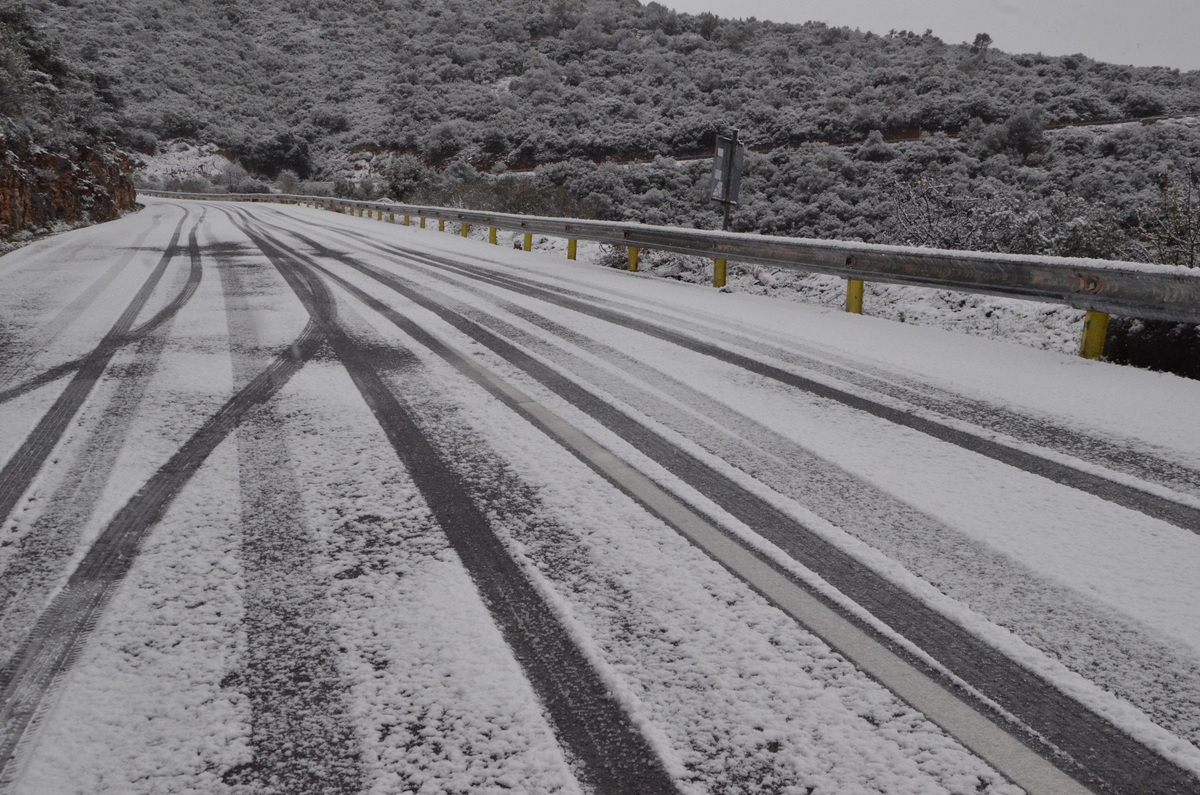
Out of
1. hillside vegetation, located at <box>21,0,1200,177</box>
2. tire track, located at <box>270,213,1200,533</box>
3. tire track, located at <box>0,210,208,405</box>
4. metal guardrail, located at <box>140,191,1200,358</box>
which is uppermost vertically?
hillside vegetation, located at <box>21,0,1200,177</box>

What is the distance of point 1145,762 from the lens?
1.65m

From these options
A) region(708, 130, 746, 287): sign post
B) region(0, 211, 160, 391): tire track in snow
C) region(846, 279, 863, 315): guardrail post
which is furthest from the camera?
region(708, 130, 746, 287): sign post

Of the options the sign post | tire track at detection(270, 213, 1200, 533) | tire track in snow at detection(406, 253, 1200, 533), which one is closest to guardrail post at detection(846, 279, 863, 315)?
tire track at detection(270, 213, 1200, 533)

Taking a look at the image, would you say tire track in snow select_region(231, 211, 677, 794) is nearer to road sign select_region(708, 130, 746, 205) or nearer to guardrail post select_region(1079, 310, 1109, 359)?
guardrail post select_region(1079, 310, 1109, 359)

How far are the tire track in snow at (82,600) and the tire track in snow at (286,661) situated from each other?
329 millimetres

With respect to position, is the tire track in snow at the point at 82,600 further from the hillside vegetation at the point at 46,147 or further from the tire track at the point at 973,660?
the hillside vegetation at the point at 46,147

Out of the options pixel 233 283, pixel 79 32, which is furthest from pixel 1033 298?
pixel 79 32

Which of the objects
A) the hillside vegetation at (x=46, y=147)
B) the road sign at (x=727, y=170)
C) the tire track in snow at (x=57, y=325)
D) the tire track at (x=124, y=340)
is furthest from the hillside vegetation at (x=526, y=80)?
the tire track at (x=124, y=340)

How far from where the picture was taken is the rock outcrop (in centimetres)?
1491

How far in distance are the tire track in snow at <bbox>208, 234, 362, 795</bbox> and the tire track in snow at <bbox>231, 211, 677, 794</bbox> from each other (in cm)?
48

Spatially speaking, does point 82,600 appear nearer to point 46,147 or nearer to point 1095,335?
point 1095,335

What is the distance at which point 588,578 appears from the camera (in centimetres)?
240

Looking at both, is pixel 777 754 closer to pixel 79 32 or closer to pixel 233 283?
pixel 233 283

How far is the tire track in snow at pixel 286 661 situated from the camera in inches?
62.8
